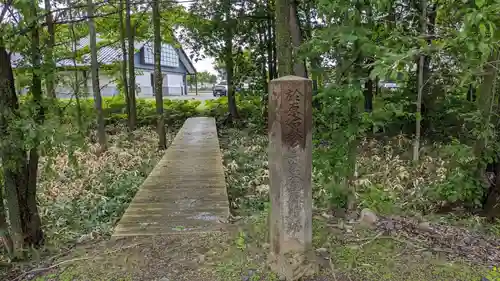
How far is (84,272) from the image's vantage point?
7.90 feet

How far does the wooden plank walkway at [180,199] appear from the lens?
3291 millimetres

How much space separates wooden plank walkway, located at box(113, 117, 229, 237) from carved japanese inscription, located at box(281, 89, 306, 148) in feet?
4.46

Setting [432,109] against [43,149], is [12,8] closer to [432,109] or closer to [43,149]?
[43,149]

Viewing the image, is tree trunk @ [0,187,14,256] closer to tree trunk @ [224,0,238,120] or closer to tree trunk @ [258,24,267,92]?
tree trunk @ [224,0,238,120]

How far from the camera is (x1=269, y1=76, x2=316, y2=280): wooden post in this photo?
6.94 feet

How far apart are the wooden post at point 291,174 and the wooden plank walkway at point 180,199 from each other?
3.33 ft

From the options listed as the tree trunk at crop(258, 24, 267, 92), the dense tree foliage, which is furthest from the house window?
the dense tree foliage

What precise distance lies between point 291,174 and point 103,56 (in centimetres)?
1961

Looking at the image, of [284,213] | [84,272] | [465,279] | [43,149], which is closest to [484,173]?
[465,279]

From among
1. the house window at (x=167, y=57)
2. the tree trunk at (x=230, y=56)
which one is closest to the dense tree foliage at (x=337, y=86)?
the tree trunk at (x=230, y=56)

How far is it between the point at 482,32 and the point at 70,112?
2.89 metres

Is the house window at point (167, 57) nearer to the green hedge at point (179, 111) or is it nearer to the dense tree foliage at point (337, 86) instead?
the green hedge at point (179, 111)

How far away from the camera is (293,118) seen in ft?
6.94

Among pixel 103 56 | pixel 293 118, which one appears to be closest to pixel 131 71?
pixel 293 118
